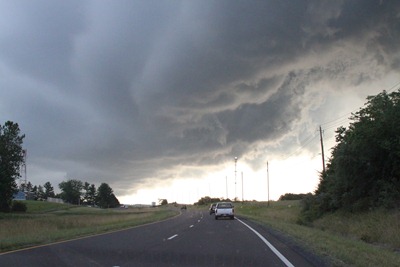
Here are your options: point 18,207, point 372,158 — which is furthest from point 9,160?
point 372,158

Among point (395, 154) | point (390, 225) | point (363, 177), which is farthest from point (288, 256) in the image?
point (363, 177)

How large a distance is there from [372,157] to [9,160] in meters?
77.8

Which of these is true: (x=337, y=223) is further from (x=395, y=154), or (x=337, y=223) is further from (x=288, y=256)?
(x=288, y=256)

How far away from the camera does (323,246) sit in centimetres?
1534

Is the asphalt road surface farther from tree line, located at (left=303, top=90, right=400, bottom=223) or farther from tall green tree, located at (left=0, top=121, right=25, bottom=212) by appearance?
tall green tree, located at (left=0, top=121, right=25, bottom=212)

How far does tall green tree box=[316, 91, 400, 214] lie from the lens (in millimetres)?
28250

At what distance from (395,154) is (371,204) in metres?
3.75

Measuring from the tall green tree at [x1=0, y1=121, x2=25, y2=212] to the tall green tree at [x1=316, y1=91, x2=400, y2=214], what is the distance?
69804 millimetres

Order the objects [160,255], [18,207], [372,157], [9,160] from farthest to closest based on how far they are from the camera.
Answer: [18,207] < [9,160] < [372,157] < [160,255]

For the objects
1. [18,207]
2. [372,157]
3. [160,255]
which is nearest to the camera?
[160,255]

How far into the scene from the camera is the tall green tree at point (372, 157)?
28.2 m

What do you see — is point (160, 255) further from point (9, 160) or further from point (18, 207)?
point (18, 207)

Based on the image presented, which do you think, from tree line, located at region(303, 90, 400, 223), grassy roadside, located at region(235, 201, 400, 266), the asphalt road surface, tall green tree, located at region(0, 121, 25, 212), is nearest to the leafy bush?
tall green tree, located at region(0, 121, 25, 212)

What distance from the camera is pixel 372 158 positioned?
30438 mm
